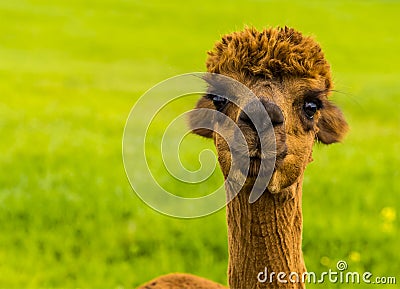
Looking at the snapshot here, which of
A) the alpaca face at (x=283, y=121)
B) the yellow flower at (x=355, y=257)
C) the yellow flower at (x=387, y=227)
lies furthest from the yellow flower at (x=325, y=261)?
the alpaca face at (x=283, y=121)

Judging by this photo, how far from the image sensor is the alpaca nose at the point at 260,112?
107 inches

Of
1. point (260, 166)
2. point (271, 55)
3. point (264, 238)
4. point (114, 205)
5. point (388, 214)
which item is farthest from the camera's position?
point (114, 205)

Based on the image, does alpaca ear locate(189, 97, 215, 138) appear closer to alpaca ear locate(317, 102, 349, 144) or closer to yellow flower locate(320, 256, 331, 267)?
alpaca ear locate(317, 102, 349, 144)

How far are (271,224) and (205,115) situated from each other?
63cm

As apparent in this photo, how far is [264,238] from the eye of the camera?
9.91ft

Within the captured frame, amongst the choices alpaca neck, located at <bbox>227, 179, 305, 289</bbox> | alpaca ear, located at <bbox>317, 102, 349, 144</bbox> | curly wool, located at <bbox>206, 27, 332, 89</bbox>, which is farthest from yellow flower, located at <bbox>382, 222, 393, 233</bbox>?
curly wool, located at <bbox>206, 27, 332, 89</bbox>

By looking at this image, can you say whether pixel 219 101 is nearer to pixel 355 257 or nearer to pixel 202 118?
pixel 202 118

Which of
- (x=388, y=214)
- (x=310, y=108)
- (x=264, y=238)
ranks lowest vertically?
(x=264, y=238)

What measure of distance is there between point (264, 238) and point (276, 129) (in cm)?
55

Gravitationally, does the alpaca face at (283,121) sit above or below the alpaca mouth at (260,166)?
above

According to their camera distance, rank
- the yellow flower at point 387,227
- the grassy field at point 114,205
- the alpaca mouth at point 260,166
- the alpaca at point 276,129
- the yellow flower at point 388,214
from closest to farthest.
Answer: the alpaca mouth at point 260,166 < the alpaca at point 276,129 < the grassy field at point 114,205 < the yellow flower at point 387,227 < the yellow flower at point 388,214

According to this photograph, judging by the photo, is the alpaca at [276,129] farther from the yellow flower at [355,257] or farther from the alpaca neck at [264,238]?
the yellow flower at [355,257]

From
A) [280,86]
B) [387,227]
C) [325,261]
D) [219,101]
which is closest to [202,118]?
[219,101]

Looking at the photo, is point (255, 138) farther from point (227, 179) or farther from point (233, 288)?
point (233, 288)
